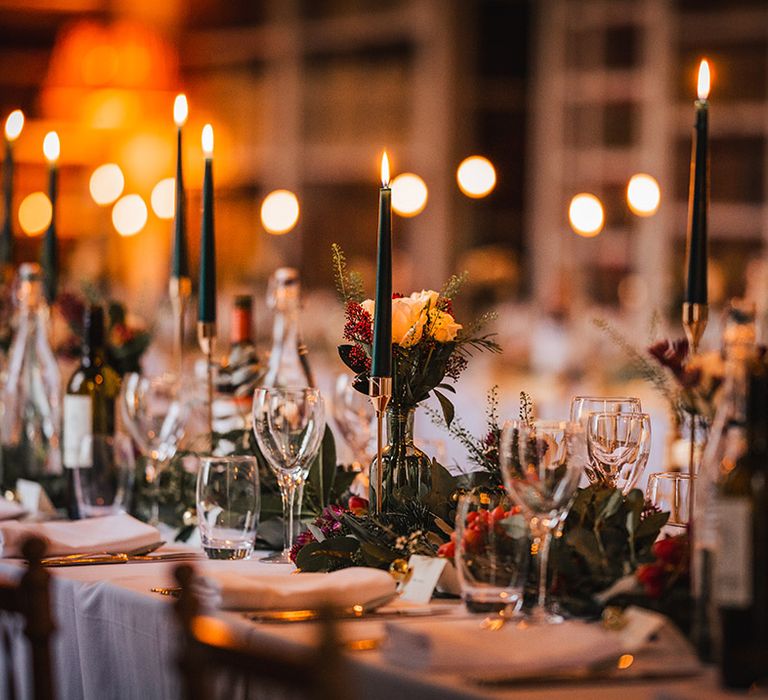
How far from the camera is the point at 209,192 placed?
221 centimetres

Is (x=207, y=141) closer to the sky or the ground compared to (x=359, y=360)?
closer to the sky

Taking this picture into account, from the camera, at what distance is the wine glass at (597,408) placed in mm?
1774

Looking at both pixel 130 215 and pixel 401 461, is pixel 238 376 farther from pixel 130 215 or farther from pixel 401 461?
pixel 130 215

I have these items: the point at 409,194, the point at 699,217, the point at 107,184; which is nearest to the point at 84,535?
the point at 699,217

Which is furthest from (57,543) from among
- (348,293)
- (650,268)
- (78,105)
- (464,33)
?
(78,105)

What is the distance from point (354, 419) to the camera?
2354 millimetres

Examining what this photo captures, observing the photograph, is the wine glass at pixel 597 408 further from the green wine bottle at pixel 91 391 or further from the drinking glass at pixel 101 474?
the green wine bottle at pixel 91 391

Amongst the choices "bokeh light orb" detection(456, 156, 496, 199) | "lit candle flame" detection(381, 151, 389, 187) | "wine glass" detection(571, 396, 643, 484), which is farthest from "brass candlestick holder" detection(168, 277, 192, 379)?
"bokeh light orb" detection(456, 156, 496, 199)

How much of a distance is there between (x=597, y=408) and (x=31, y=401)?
A: 1.29 m

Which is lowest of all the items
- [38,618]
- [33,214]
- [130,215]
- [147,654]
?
[147,654]

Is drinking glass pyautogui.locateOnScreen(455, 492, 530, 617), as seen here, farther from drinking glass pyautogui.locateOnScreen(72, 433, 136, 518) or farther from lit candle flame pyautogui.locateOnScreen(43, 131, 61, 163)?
lit candle flame pyautogui.locateOnScreen(43, 131, 61, 163)

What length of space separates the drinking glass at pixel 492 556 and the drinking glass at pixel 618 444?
0.34 m

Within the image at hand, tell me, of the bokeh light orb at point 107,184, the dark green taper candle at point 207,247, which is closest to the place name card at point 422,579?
the dark green taper candle at point 207,247

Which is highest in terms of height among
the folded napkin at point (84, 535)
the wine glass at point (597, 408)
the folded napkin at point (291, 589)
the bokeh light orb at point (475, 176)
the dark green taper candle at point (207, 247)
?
the bokeh light orb at point (475, 176)
